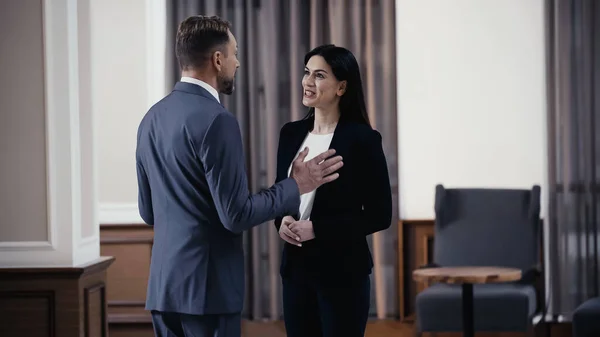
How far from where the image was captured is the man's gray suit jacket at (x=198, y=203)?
2098 mm

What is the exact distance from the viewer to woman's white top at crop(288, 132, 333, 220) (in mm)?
2596

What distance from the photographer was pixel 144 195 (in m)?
2.35

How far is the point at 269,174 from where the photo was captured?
5.90 metres

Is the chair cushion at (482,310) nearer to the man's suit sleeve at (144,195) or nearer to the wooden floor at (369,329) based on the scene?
the wooden floor at (369,329)

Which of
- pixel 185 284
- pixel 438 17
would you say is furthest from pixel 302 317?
pixel 438 17

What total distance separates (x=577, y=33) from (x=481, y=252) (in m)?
1.53

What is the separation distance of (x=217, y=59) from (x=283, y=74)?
12.1 ft

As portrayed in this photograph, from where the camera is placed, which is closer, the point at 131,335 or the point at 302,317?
the point at 302,317

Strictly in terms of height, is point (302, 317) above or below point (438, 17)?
below

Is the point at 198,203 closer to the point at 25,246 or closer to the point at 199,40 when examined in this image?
the point at 199,40

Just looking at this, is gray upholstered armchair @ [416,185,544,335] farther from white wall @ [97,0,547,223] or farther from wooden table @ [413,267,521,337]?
white wall @ [97,0,547,223]

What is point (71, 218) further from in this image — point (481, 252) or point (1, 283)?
point (481, 252)

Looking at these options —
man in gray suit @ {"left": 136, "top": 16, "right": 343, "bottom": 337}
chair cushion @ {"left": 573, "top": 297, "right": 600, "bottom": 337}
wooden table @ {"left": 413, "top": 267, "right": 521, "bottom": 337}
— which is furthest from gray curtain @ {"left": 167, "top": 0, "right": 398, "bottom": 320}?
man in gray suit @ {"left": 136, "top": 16, "right": 343, "bottom": 337}

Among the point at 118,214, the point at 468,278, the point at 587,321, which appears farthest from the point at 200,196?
the point at 118,214
